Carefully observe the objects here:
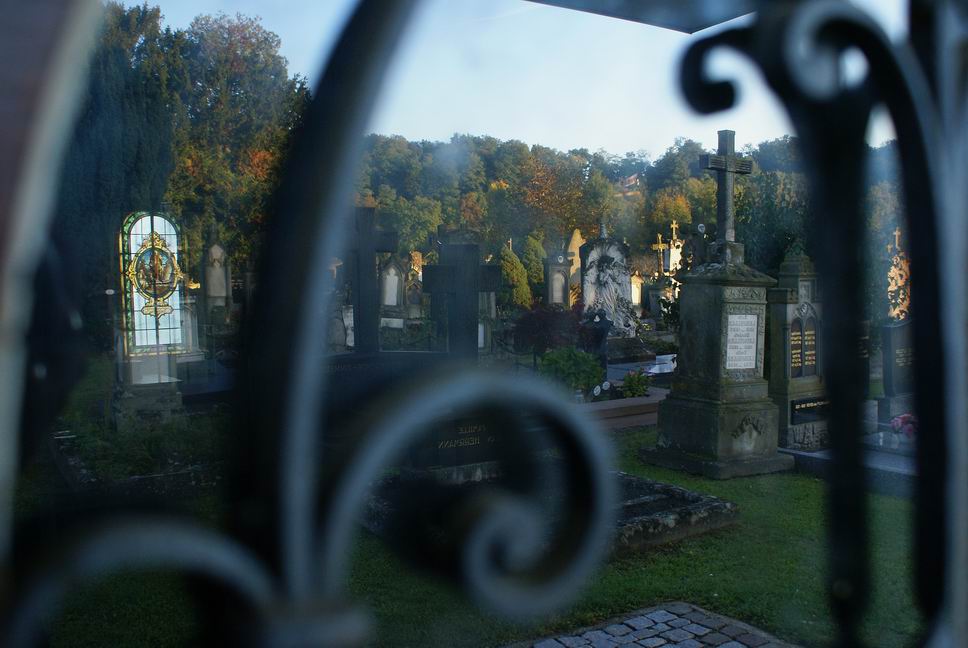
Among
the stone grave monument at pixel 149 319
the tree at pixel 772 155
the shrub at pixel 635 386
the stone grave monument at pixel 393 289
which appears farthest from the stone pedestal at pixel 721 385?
the tree at pixel 772 155

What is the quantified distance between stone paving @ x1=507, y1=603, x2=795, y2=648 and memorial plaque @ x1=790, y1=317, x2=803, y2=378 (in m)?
5.74

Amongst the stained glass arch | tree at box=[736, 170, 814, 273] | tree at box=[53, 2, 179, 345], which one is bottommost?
the stained glass arch

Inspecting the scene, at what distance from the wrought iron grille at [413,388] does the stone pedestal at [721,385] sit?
304 inches

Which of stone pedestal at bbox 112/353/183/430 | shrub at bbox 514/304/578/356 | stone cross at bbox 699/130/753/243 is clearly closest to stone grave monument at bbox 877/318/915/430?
stone cross at bbox 699/130/753/243

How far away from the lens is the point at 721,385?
8.65 m

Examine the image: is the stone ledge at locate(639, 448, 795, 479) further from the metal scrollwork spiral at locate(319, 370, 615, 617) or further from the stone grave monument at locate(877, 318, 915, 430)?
the metal scrollwork spiral at locate(319, 370, 615, 617)

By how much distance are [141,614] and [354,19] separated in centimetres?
502

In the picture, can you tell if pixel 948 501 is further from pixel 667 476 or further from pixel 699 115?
pixel 667 476

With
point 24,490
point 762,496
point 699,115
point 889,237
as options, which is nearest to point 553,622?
point 762,496

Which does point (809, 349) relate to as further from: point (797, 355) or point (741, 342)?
point (741, 342)

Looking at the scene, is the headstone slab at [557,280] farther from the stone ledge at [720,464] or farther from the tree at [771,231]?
the stone ledge at [720,464]

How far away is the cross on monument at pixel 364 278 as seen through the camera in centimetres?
1109

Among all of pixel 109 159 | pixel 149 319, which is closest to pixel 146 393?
pixel 149 319

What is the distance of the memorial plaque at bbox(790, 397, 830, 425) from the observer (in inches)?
380
